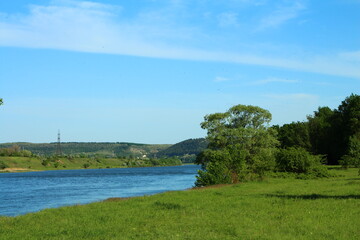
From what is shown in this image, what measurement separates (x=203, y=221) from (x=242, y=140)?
46131 mm

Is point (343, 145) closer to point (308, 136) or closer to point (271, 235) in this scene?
point (308, 136)

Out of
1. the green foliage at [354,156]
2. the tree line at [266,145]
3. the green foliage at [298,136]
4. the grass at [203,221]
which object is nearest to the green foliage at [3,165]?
the green foliage at [298,136]

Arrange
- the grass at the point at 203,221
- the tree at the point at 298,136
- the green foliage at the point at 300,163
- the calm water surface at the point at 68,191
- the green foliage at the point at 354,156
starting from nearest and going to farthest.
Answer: the grass at the point at 203,221
the calm water surface at the point at 68,191
the green foliage at the point at 300,163
the green foliage at the point at 354,156
the tree at the point at 298,136

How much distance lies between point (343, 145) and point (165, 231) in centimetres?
9123

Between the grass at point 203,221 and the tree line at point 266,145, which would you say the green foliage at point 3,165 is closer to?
the tree line at point 266,145

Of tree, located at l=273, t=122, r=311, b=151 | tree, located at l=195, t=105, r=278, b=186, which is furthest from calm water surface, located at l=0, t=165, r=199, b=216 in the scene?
tree, located at l=273, t=122, r=311, b=151

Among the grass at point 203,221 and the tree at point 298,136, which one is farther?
the tree at point 298,136

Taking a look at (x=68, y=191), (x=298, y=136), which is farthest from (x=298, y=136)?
(x=68, y=191)

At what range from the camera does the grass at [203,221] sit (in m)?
16.3

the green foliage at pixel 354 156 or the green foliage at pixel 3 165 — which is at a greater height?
the green foliage at pixel 354 156

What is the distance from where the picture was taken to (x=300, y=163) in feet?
176

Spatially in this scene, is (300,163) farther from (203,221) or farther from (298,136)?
(298,136)

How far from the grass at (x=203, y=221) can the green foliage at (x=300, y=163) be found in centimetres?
2592

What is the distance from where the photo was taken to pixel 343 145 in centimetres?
10000
